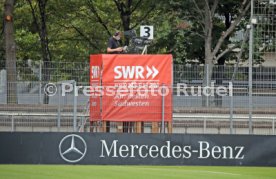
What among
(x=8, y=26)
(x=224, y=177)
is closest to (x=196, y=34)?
(x=8, y=26)

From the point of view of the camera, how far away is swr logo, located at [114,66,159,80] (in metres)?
21.8

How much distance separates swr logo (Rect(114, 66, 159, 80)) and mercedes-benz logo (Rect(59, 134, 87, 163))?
195 centimetres

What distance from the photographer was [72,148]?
70.1ft

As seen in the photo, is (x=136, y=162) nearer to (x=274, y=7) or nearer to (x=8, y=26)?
(x=274, y=7)

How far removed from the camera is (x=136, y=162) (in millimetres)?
21516

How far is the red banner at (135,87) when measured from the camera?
71.4 ft

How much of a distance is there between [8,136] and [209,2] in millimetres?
15051

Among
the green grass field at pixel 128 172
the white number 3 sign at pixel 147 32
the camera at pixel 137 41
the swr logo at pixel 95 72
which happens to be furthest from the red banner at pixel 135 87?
the white number 3 sign at pixel 147 32

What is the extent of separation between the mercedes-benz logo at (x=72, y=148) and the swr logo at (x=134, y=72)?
1.95m

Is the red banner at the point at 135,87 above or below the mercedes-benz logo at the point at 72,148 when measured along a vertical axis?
above

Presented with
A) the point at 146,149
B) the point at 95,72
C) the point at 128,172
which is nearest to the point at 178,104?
the point at 146,149

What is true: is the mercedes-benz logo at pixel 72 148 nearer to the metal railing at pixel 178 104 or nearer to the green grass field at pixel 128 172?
the metal railing at pixel 178 104

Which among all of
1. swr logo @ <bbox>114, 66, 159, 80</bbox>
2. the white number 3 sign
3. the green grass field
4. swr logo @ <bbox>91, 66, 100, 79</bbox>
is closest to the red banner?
swr logo @ <bbox>114, 66, 159, 80</bbox>

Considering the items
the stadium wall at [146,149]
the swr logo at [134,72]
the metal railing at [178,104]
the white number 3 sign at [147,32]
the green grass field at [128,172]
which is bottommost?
the green grass field at [128,172]
